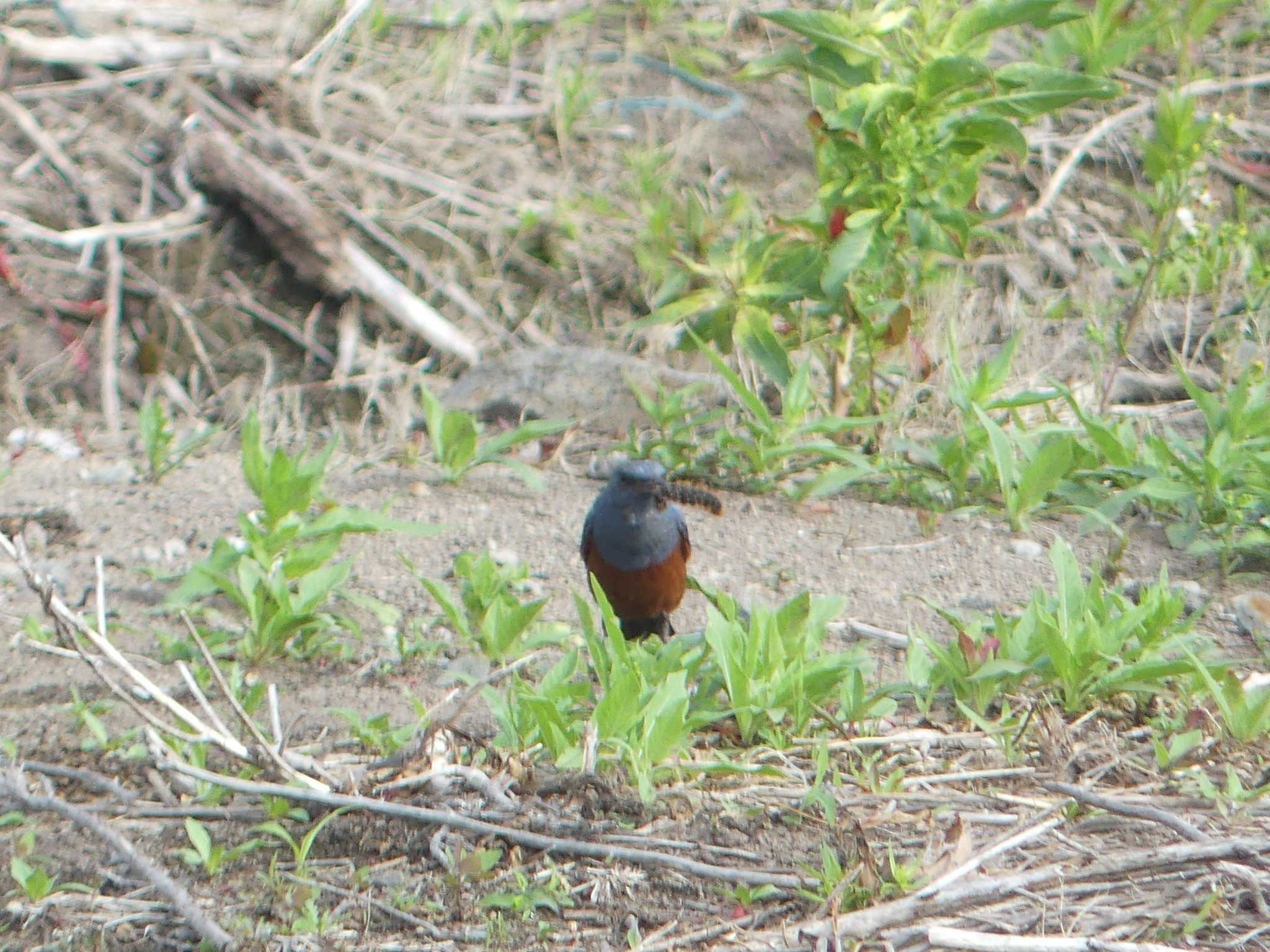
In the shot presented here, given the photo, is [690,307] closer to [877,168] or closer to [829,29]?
[877,168]

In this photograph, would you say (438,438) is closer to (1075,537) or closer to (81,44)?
(1075,537)

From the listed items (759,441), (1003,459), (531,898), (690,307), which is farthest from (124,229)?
(531,898)

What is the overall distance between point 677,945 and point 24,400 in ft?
13.1

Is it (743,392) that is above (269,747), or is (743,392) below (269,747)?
below

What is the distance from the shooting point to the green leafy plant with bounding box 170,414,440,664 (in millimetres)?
3416

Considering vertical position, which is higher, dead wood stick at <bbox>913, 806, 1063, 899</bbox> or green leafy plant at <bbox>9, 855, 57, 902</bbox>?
green leafy plant at <bbox>9, 855, 57, 902</bbox>

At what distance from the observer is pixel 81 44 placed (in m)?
6.14

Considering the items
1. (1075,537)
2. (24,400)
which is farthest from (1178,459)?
(24,400)

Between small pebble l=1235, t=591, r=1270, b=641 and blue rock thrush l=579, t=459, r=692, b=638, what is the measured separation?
1.42m

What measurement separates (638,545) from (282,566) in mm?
898

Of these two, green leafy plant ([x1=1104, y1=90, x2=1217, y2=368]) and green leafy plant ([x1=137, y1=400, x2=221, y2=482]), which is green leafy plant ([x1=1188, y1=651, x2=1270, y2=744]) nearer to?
green leafy plant ([x1=1104, y1=90, x2=1217, y2=368])

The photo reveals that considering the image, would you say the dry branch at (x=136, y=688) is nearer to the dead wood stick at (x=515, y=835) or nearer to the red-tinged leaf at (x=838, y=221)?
the dead wood stick at (x=515, y=835)

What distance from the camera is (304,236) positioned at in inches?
231

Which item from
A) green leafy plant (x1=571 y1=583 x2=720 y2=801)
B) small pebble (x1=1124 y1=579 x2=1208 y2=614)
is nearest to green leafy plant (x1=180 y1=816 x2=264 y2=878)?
green leafy plant (x1=571 y1=583 x2=720 y2=801)
